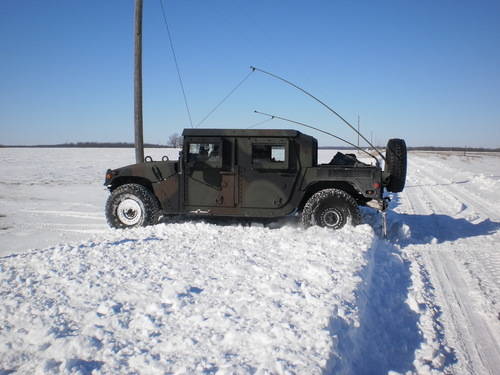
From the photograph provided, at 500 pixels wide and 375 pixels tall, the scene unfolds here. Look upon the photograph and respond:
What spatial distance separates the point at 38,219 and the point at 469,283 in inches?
328

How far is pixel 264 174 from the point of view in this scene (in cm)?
673

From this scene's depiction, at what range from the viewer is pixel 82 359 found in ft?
8.30

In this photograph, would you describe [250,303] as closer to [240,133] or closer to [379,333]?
[379,333]

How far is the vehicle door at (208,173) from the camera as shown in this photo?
6777 millimetres

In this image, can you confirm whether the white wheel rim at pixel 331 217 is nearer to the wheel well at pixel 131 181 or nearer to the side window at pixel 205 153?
the side window at pixel 205 153

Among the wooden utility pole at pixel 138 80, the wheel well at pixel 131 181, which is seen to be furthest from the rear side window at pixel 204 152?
the wooden utility pole at pixel 138 80

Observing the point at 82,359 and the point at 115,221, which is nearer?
the point at 82,359

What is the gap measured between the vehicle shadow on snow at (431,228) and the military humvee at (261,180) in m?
0.79

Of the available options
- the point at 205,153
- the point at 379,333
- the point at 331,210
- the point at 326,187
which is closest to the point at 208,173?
the point at 205,153

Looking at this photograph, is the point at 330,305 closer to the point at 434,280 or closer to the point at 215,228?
the point at 434,280

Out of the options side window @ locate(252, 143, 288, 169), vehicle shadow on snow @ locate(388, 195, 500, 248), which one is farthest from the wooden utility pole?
vehicle shadow on snow @ locate(388, 195, 500, 248)

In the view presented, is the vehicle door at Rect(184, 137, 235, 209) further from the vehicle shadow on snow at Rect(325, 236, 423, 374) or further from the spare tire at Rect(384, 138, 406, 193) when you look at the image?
the vehicle shadow on snow at Rect(325, 236, 423, 374)

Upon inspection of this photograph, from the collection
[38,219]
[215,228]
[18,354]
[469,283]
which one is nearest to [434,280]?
[469,283]

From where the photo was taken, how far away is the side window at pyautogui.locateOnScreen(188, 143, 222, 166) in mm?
6793
